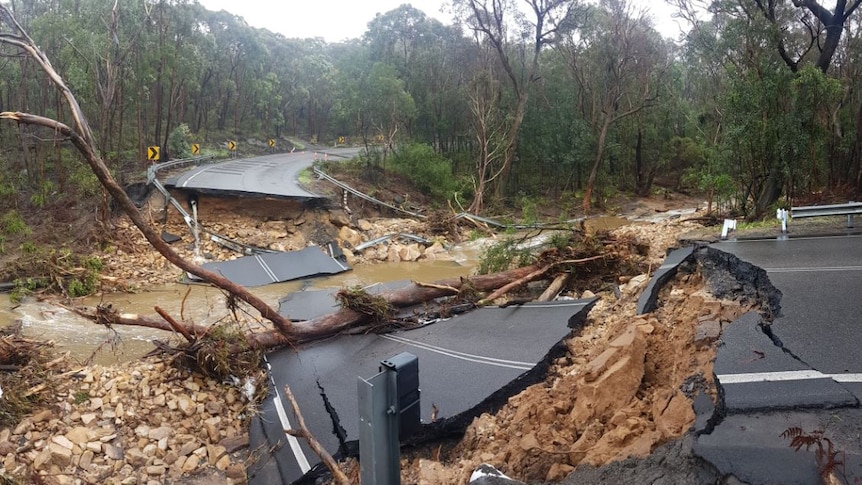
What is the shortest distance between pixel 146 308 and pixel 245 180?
10.5 m

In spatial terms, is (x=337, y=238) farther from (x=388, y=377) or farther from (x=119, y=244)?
(x=388, y=377)

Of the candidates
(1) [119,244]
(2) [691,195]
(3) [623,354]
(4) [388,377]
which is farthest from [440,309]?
(2) [691,195]

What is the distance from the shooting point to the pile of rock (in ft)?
17.7

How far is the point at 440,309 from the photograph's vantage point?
8.92 m

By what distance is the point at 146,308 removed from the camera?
1260cm

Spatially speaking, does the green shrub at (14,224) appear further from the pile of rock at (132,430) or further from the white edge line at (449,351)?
the white edge line at (449,351)

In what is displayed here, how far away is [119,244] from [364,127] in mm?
15886

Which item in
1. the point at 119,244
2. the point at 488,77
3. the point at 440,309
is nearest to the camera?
the point at 440,309

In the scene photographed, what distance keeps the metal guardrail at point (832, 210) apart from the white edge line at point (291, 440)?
9557 millimetres

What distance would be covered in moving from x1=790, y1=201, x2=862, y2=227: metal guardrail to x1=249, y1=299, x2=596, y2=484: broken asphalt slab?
518cm

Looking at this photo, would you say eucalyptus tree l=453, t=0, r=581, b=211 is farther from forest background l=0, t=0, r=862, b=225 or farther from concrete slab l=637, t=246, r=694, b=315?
concrete slab l=637, t=246, r=694, b=315

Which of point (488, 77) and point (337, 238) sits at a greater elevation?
point (488, 77)

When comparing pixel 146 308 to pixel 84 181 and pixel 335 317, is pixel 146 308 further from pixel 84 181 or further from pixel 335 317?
pixel 84 181

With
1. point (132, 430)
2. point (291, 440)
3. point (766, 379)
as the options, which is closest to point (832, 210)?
point (766, 379)
